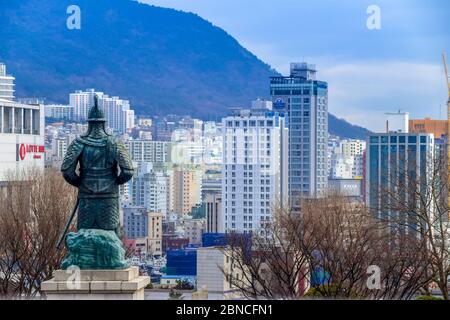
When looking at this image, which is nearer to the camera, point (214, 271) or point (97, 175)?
point (97, 175)

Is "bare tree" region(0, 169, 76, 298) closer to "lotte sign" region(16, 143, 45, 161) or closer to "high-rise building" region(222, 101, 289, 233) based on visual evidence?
"lotte sign" region(16, 143, 45, 161)

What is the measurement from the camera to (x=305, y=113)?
299 feet

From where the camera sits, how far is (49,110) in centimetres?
5912

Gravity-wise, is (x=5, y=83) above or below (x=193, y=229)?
above

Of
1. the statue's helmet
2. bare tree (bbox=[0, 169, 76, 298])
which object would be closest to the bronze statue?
the statue's helmet

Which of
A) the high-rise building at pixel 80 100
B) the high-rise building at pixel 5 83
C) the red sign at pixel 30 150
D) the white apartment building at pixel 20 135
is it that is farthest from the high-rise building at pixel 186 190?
the red sign at pixel 30 150

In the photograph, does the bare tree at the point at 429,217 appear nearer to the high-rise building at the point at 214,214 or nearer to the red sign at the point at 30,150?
the red sign at the point at 30,150

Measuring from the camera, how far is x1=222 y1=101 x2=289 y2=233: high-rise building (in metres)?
66.8

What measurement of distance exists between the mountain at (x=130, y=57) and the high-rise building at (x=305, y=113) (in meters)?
10.4

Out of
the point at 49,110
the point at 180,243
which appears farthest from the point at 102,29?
the point at 180,243

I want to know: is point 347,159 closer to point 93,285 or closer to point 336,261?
point 336,261

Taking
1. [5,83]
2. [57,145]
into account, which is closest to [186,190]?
[5,83]

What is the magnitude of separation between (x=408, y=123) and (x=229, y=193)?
11686 millimetres

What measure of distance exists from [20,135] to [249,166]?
95.9 feet
